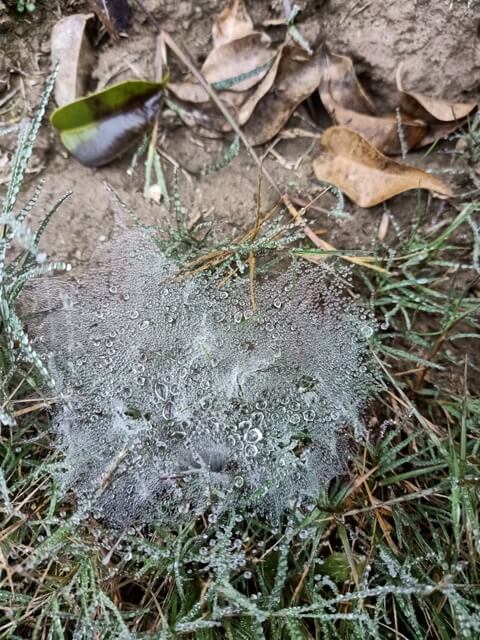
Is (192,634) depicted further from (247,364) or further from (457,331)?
(457,331)

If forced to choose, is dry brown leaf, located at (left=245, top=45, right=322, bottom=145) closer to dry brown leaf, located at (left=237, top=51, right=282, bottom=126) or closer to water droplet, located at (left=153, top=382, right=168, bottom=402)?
dry brown leaf, located at (left=237, top=51, right=282, bottom=126)

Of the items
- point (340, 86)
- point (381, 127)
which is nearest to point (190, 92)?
point (340, 86)

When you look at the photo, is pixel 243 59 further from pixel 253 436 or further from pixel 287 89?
pixel 253 436

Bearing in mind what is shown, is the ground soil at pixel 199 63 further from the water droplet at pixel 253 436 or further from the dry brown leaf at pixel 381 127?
the water droplet at pixel 253 436

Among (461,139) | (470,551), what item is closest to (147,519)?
(470,551)

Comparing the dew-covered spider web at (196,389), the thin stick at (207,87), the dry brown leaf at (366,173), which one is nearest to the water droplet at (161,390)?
the dew-covered spider web at (196,389)

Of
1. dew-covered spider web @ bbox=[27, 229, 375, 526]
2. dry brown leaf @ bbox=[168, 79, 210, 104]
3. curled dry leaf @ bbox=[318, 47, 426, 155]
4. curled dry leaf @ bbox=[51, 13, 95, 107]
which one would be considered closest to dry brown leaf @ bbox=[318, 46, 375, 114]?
curled dry leaf @ bbox=[318, 47, 426, 155]
